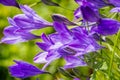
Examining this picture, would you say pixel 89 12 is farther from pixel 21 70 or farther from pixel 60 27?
pixel 21 70

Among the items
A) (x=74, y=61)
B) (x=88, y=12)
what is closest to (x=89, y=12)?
(x=88, y=12)

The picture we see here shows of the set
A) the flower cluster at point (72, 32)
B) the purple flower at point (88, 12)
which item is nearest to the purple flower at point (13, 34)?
the flower cluster at point (72, 32)

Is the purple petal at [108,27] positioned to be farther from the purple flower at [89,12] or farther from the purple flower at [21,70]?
the purple flower at [21,70]

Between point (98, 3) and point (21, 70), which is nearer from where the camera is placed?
point (98, 3)

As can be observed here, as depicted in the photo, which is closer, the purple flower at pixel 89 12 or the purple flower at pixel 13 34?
the purple flower at pixel 89 12

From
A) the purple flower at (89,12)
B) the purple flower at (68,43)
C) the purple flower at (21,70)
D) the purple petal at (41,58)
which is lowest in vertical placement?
the purple flower at (21,70)

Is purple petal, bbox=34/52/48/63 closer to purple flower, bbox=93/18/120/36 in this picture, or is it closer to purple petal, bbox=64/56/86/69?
purple petal, bbox=64/56/86/69

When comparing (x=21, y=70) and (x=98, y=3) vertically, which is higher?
(x=98, y=3)

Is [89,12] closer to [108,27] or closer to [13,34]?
[108,27]

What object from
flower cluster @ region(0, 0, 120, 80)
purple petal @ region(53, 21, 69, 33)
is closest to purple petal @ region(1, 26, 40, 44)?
flower cluster @ region(0, 0, 120, 80)
